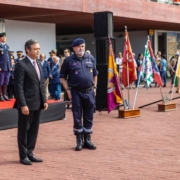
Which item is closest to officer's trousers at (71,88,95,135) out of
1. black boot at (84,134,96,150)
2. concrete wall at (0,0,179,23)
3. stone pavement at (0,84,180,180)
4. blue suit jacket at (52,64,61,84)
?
black boot at (84,134,96,150)

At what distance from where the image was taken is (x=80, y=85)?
844cm

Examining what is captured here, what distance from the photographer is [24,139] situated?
7547 mm

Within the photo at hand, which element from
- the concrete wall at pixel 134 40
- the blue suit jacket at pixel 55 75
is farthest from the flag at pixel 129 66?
the concrete wall at pixel 134 40

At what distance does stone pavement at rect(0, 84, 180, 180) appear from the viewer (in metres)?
6.90

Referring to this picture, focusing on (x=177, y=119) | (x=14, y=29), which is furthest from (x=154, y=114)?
(x=14, y=29)

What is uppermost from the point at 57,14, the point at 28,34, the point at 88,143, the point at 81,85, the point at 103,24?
the point at 57,14

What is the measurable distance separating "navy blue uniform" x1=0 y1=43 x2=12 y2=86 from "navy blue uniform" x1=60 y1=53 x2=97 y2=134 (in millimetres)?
4813

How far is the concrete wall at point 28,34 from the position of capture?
21.5 metres

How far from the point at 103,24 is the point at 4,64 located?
3224mm

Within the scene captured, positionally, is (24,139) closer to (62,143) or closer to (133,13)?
(62,143)

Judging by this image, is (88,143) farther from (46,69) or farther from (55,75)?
(46,69)

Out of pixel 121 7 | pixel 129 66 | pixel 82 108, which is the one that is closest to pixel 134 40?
pixel 121 7

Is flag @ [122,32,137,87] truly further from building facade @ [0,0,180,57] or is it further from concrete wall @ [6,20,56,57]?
concrete wall @ [6,20,56,57]

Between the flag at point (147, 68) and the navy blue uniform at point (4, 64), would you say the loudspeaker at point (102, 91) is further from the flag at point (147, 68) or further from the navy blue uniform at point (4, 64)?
the navy blue uniform at point (4, 64)
